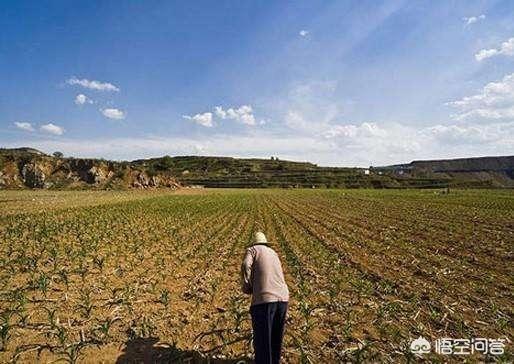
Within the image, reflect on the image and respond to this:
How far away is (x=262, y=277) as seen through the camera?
580 centimetres

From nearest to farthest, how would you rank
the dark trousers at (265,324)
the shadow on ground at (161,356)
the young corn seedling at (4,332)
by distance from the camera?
the dark trousers at (265,324) → the shadow on ground at (161,356) → the young corn seedling at (4,332)

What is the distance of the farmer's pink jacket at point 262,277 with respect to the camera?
5.75 metres

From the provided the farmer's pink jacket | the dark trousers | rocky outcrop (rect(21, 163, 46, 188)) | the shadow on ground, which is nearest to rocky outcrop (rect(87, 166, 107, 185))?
rocky outcrop (rect(21, 163, 46, 188))

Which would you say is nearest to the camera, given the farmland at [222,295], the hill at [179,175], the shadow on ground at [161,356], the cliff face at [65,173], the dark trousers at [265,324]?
the dark trousers at [265,324]

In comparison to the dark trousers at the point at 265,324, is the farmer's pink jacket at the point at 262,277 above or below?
above

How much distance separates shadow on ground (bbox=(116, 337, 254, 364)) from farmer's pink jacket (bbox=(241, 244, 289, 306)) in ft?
5.08

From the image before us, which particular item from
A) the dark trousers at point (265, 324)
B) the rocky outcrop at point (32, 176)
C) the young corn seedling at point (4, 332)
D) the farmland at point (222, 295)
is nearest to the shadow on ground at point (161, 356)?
the farmland at point (222, 295)

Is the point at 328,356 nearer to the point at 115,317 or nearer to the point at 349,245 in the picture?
the point at 115,317

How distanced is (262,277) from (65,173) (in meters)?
86.7

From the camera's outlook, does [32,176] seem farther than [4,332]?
Yes

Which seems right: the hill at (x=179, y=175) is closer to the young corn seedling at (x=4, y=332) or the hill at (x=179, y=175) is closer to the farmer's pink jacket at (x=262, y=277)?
the young corn seedling at (x=4, y=332)

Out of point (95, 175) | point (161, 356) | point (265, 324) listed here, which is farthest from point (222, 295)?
point (95, 175)

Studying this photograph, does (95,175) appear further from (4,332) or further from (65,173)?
(4,332)

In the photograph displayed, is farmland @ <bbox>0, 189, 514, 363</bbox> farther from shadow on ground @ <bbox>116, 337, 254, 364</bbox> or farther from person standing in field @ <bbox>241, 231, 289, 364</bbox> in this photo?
person standing in field @ <bbox>241, 231, 289, 364</bbox>
